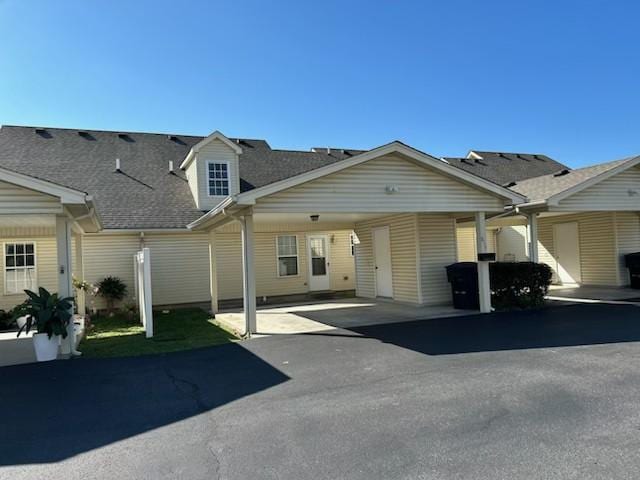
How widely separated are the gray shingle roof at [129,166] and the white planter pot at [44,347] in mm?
6594

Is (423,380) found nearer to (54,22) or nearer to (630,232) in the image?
(54,22)

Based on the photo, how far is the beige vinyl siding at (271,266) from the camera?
52.1 ft

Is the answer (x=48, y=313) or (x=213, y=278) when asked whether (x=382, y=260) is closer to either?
(x=213, y=278)

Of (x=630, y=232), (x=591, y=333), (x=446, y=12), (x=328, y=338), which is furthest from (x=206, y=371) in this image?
(x=630, y=232)

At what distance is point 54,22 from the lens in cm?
873

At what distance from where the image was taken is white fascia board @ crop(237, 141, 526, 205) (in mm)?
9109

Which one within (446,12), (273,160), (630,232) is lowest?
(630,232)

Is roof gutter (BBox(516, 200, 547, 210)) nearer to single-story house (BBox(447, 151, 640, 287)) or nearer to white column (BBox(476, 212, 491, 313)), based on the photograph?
single-story house (BBox(447, 151, 640, 287))

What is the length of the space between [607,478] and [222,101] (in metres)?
14.8

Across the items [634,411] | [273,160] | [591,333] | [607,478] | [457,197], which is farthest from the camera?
[273,160]

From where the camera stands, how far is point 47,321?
778cm

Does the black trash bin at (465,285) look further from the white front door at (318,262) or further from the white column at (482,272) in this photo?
the white front door at (318,262)

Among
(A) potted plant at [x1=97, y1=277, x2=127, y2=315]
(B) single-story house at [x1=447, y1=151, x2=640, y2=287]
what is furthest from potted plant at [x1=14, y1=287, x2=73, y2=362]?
(B) single-story house at [x1=447, y1=151, x2=640, y2=287]

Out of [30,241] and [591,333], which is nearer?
[591,333]
